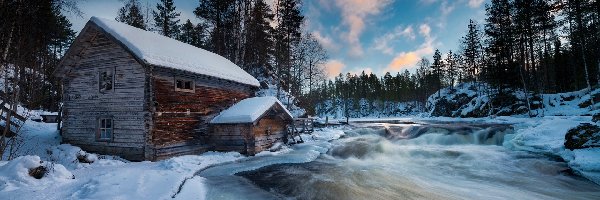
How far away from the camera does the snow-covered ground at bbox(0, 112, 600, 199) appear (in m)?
7.46

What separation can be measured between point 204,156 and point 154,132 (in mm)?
2478

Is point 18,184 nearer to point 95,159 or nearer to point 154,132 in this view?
point 95,159

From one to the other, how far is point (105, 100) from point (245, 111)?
6.58 m

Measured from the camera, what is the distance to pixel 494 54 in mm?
36875

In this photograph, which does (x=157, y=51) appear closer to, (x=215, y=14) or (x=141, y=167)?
(x=141, y=167)

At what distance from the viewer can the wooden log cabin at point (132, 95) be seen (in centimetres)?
1365

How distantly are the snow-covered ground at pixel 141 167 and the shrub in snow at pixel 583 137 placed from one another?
1.27ft

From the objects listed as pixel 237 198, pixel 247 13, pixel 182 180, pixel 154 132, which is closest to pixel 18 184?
pixel 182 180

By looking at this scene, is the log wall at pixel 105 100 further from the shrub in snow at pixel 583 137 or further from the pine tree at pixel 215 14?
the shrub in snow at pixel 583 137

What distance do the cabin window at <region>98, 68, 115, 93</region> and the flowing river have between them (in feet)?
22.2

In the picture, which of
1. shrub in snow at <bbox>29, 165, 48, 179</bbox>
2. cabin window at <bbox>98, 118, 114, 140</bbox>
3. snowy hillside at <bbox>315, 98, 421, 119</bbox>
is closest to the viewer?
shrub in snow at <bbox>29, 165, 48, 179</bbox>

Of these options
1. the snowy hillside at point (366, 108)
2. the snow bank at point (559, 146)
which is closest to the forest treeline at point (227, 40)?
the snow bank at point (559, 146)

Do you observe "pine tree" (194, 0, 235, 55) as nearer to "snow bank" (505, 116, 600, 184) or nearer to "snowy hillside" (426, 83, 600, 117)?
"snow bank" (505, 116, 600, 184)

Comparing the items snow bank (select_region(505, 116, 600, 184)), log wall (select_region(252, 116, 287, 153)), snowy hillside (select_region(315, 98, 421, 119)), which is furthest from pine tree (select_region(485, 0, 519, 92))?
snowy hillside (select_region(315, 98, 421, 119))
